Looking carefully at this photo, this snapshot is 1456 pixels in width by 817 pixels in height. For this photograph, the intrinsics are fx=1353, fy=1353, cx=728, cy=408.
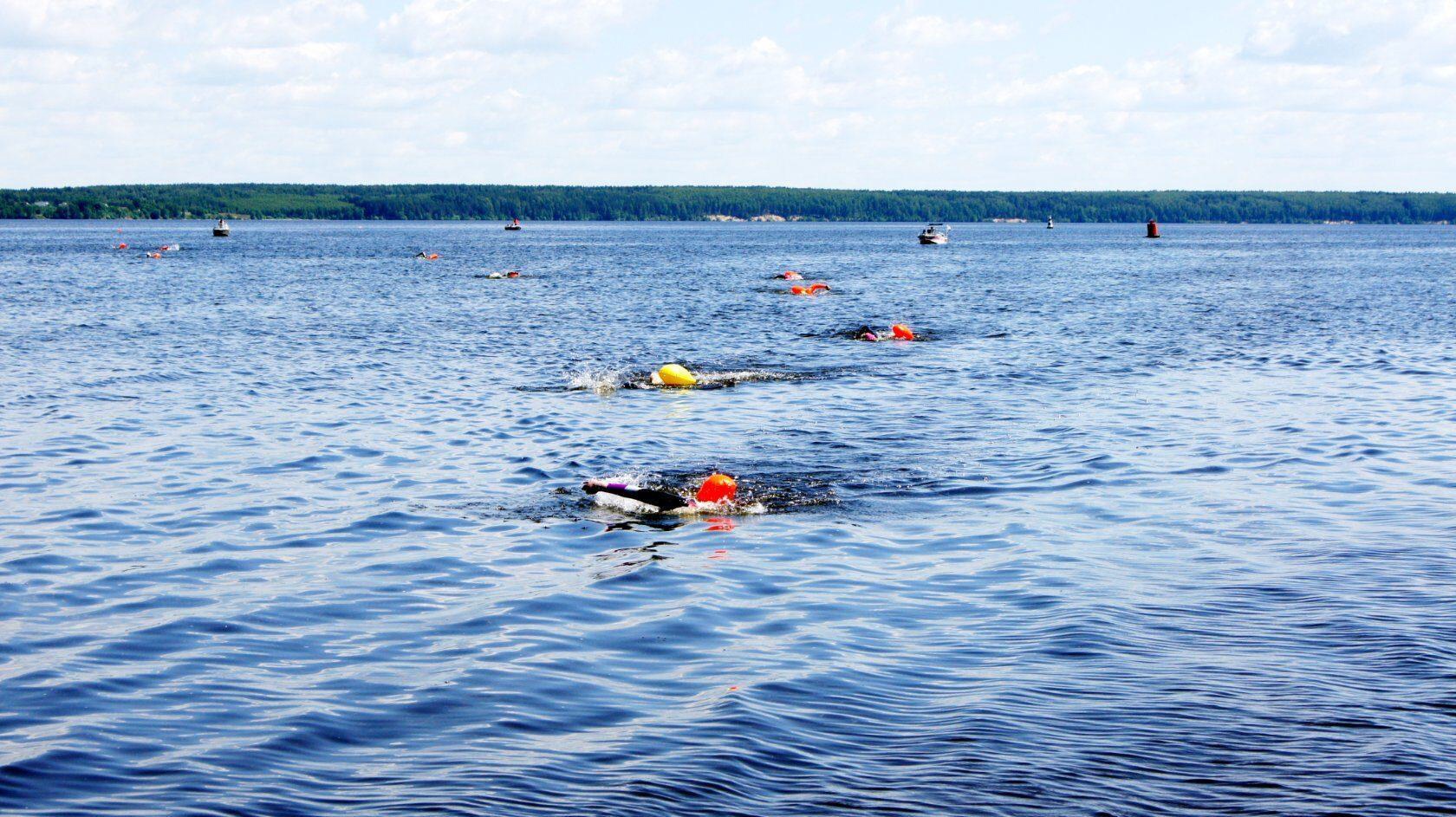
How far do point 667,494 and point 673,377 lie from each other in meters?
14.3

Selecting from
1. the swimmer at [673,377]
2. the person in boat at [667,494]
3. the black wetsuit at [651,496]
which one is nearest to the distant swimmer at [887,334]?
the swimmer at [673,377]

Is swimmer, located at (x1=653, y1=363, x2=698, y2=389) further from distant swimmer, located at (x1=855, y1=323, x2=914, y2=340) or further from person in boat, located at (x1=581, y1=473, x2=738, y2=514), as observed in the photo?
person in boat, located at (x1=581, y1=473, x2=738, y2=514)

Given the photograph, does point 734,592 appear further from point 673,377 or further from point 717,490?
point 673,377

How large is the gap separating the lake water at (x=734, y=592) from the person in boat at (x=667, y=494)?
1.41 feet

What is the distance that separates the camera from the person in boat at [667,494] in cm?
1973

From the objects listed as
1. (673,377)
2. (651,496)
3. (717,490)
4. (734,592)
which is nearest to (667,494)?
(651,496)

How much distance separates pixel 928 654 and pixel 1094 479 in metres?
9.87

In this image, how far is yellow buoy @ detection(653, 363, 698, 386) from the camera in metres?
34.0

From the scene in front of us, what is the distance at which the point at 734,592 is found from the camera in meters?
15.6

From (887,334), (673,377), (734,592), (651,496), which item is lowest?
(734,592)

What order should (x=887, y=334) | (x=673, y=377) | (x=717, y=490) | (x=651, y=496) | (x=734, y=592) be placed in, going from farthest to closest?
1. (x=887, y=334)
2. (x=673, y=377)
3. (x=717, y=490)
4. (x=651, y=496)
5. (x=734, y=592)

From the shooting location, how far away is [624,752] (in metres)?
10.6

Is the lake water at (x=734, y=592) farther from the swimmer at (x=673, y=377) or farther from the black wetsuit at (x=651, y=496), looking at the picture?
the swimmer at (x=673, y=377)

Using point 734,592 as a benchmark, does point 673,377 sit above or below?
above
